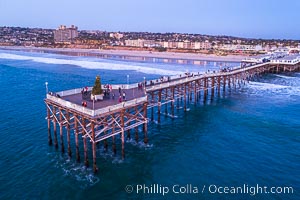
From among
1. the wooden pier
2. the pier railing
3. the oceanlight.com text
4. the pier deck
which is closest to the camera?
the oceanlight.com text

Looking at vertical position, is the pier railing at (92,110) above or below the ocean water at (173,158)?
above

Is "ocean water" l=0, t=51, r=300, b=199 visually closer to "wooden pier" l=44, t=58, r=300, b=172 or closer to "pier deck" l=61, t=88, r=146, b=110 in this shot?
"wooden pier" l=44, t=58, r=300, b=172

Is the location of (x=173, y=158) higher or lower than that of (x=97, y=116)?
lower

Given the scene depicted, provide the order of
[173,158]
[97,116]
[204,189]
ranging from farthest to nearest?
[173,158], [97,116], [204,189]

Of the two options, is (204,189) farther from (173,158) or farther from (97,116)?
(97,116)

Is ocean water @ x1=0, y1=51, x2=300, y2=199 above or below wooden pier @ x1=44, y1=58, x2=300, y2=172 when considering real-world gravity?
below

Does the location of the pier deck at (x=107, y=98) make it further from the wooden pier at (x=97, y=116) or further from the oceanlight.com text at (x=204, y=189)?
the oceanlight.com text at (x=204, y=189)

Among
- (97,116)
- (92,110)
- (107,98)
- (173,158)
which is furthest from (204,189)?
(107,98)

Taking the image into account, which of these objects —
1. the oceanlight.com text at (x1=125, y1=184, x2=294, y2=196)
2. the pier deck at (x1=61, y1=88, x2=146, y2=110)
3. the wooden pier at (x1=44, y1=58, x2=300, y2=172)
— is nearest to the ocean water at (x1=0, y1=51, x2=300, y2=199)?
the oceanlight.com text at (x1=125, y1=184, x2=294, y2=196)

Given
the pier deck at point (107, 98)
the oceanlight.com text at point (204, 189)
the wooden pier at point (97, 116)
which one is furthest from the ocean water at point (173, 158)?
the pier deck at point (107, 98)

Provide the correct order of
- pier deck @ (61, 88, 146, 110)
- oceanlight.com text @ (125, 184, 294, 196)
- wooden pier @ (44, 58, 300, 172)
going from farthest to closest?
1. pier deck @ (61, 88, 146, 110)
2. wooden pier @ (44, 58, 300, 172)
3. oceanlight.com text @ (125, 184, 294, 196)

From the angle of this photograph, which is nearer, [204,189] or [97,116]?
[204,189]

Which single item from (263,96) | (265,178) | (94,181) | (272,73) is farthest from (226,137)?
(272,73)
